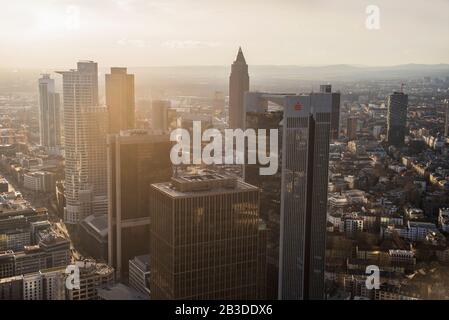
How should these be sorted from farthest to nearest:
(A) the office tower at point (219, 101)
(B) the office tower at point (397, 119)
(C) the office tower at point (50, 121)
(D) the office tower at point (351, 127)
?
(C) the office tower at point (50, 121) → (B) the office tower at point (397, 119) → (D) the office tower at point (351, 127) → (A) the office tower at point (219, 101)

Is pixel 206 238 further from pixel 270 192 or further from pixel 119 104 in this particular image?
pixel 119 104

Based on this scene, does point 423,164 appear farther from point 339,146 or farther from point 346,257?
point 346,257

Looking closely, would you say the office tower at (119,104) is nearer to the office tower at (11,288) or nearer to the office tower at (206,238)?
the office tower at (11,288)

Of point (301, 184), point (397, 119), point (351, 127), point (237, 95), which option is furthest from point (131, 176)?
point (397, 119)

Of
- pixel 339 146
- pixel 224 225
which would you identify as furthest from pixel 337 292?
pixel 339 146

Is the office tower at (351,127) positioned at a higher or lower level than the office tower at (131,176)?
higher

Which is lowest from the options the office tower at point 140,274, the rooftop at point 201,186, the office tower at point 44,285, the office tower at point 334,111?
the office tower at point 140,274

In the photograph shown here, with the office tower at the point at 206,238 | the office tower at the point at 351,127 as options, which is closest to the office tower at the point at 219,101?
the office tower at the point at 206,238
